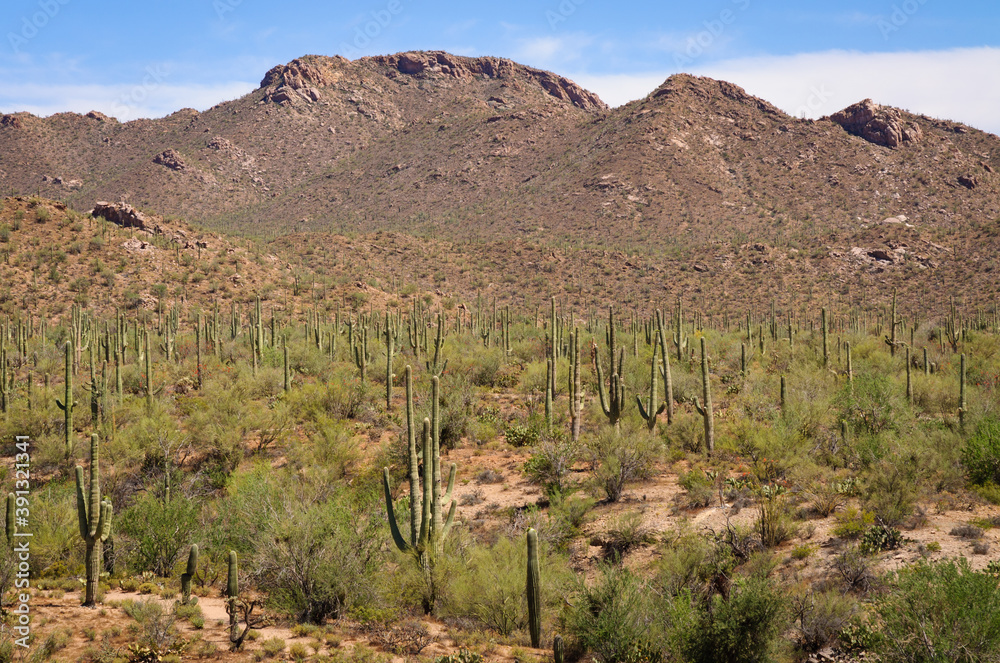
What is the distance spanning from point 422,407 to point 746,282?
4483 cm

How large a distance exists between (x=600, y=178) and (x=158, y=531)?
70.8 m

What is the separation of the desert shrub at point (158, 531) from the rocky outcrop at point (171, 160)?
8844cm

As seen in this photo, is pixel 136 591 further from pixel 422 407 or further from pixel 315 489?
pixel 422 407

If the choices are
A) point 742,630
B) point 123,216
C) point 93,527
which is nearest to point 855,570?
point 742,630

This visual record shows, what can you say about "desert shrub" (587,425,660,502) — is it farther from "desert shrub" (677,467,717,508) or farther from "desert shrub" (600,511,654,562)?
"desert shrub" (600,511,654,562)

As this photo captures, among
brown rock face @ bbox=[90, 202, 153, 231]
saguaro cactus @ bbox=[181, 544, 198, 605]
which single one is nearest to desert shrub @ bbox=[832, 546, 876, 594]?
saguaro cactus @ bbox=[181, 544, 198, 605]

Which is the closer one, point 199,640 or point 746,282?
point 199,640

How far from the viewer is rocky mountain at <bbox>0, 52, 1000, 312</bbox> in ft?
Result: 194

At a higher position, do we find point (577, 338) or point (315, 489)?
point (577, 338)

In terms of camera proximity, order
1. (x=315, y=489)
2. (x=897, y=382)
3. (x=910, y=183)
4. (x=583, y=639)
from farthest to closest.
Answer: (x=910, y=183) < (x=897, y=382) < (x=315, y=489) < (x=583, y=639)

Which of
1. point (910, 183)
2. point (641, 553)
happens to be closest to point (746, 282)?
point (910, 183)

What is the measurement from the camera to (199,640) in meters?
8.12

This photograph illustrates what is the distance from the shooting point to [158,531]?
428 inches

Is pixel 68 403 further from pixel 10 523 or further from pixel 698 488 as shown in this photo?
pixel 698 488
